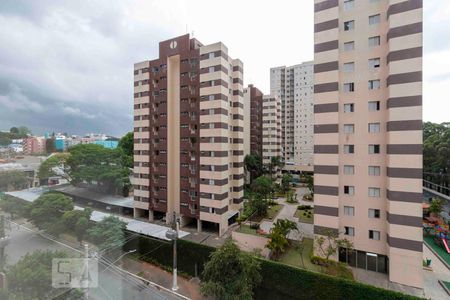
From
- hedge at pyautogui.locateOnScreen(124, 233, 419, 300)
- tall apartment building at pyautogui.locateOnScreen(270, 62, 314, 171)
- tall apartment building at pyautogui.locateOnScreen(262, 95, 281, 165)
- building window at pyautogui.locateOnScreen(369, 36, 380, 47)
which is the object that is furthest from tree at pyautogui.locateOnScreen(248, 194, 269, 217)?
tall apartment building at pyautogui.locateOnScreen(270, 62, 314, 171)

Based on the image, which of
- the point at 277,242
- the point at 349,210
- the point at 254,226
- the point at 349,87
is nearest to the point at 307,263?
the point at 277,242

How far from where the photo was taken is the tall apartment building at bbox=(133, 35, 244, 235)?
8.78m

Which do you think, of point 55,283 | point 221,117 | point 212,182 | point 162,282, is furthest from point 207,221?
point 55,283

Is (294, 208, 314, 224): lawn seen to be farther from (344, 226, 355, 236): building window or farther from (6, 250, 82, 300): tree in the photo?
(6, 250, 82, 300): tree

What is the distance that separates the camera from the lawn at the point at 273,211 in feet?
36.7

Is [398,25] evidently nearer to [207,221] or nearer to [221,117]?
[221,117]

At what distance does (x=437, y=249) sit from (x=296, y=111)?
1823cm

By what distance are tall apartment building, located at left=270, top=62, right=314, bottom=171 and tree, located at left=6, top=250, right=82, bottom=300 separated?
2297cm

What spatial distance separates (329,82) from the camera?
6430 millimetres

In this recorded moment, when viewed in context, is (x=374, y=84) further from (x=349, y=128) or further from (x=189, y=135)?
(x=189, y=135)

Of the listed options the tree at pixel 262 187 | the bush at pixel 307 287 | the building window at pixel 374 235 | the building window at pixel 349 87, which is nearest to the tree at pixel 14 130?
the bush at pixel 307 287

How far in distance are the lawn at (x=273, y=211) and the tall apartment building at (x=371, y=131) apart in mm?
4769

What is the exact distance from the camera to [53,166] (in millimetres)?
2385

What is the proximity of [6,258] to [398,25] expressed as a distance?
8.44 metres
